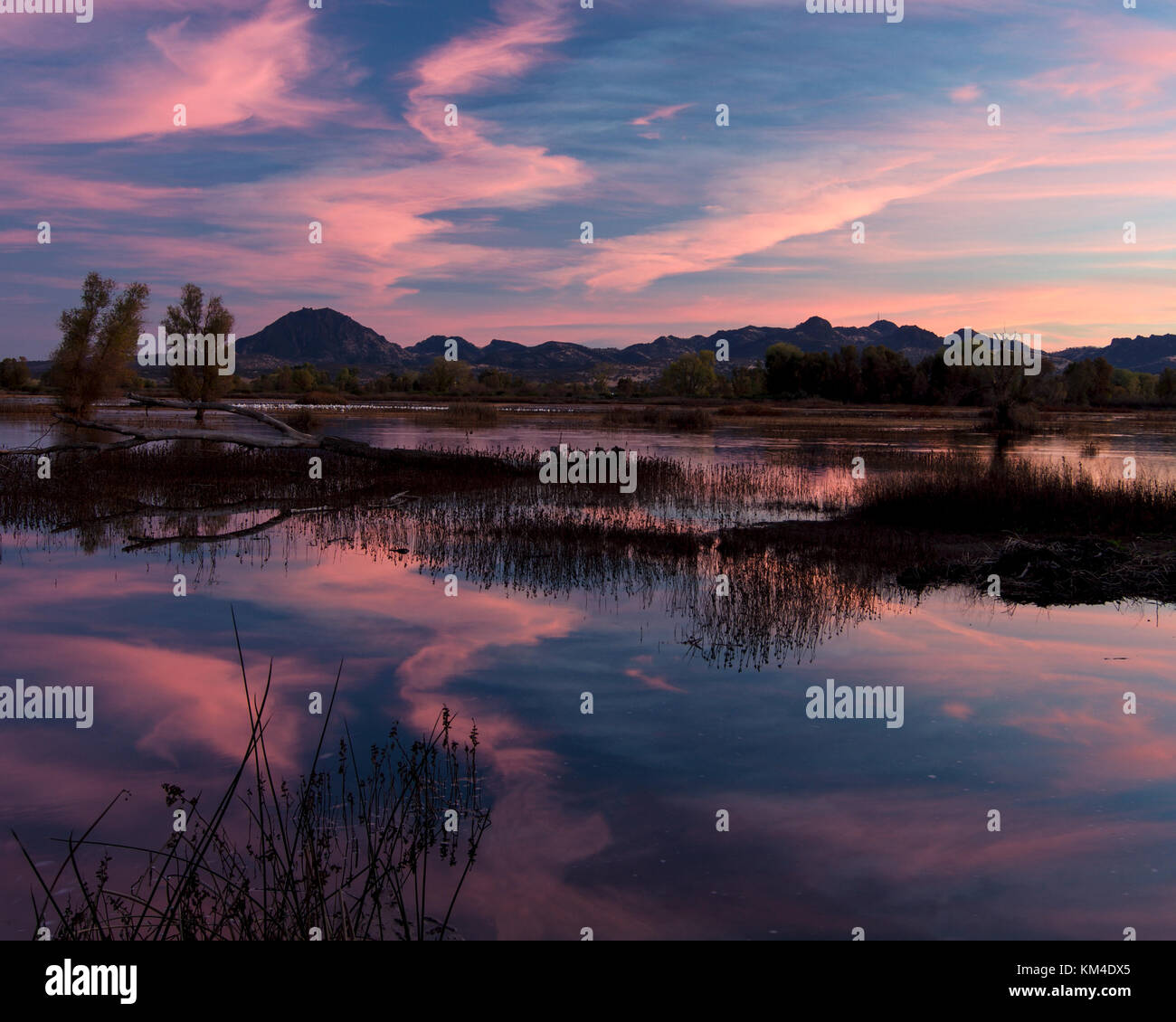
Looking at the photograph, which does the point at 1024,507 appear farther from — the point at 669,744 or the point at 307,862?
the point at 307,862

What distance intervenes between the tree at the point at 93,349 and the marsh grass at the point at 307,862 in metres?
49.1

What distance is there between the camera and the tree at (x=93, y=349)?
4919cm

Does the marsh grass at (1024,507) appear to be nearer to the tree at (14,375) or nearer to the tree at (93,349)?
the tree at (93,349)

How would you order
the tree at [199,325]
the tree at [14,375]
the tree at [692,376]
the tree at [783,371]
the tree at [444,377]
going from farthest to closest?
the tree at [692,376]
the tree at [444,377]
the tree at [783,371]
the tree at [14,375]
the tree at [199,325]

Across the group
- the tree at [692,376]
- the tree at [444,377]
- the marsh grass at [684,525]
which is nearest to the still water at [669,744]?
the marsh grass at [684,525]

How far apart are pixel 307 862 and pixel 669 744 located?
3.52m

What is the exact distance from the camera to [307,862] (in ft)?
15.6

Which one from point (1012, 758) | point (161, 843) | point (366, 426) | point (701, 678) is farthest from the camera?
point (366, 426)

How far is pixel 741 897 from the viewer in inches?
206

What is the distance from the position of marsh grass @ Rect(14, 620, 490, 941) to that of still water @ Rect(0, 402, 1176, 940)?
0.24 metres

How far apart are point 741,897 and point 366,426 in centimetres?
5454
